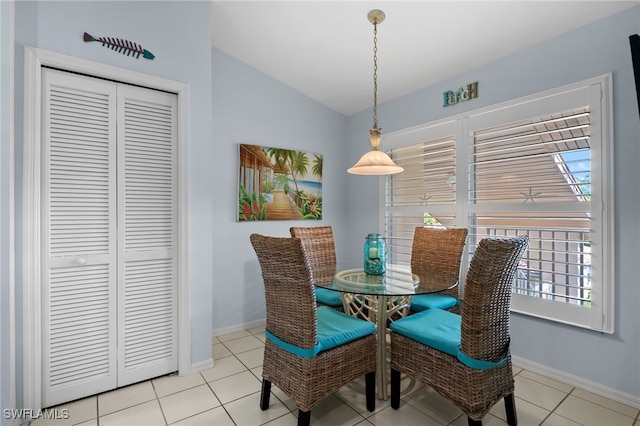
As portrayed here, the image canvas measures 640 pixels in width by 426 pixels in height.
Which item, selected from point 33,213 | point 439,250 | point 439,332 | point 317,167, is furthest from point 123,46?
point 439,250

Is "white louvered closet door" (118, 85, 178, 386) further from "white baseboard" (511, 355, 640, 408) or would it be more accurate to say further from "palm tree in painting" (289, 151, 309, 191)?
"white baseboard" (511, 355, 640, 408)

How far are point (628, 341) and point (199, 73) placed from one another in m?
3.53

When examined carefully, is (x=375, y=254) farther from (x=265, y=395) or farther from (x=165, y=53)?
(x=165, y=53)

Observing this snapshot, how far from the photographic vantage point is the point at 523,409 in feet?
6.58

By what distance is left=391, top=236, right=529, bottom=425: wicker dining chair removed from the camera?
154cm

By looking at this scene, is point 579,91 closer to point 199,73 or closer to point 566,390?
point 566,390

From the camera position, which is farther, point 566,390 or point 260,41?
point 260,41

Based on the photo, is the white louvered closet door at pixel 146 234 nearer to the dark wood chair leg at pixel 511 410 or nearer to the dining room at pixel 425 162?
the dining room at pixel 425 162

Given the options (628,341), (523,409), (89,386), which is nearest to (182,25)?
(89,386)

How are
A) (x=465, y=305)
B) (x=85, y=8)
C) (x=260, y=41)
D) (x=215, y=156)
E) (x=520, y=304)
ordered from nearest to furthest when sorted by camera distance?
(x=465, y=305) → (x=85, y=8) → (x=520, y=304) → (x=260, y=41) → (x=215, y=156)

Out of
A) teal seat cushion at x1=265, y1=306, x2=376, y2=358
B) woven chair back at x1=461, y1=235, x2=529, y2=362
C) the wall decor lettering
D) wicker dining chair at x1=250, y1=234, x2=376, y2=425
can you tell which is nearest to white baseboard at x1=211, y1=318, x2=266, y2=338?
wicker dining chair at x1=250, y1=234, x2=376, y2=425

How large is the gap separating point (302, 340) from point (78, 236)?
1632 millimetres

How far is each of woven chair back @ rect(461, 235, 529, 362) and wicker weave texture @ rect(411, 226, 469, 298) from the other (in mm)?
845

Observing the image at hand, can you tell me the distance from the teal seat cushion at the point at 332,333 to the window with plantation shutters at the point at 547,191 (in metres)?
1.50
